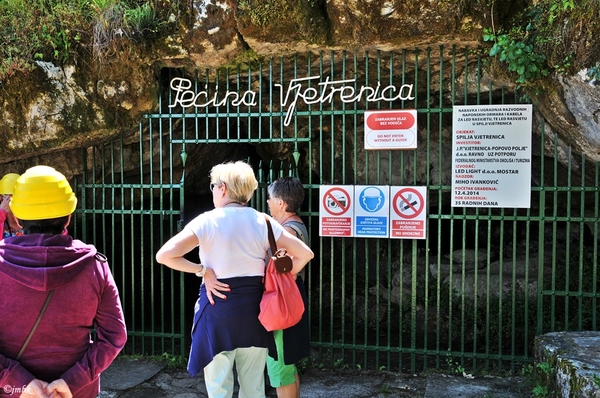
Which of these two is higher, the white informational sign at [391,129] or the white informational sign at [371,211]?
the white informational sign at [391,129]

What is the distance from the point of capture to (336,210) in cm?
573

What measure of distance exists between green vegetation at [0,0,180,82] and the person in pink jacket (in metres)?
3.43

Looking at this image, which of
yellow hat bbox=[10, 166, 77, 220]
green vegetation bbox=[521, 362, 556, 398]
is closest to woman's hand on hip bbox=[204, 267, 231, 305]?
yellow hat bbox=[10, 166, 77, 220]

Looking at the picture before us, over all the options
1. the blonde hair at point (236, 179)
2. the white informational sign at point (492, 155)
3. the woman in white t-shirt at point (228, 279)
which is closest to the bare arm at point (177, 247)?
the woman in white t-shirt at point (228, 279)

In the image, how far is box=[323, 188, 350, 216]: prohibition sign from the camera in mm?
5699

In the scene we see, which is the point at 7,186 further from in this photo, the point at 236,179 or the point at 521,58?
the point at 521,58

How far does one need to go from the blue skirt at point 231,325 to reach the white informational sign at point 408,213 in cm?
215

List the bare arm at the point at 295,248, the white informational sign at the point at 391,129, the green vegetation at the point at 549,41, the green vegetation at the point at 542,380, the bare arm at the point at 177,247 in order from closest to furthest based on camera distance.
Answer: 1. the bare arm at the point at 177,247
2. the bare arm at the point at 295,248
3. the green vegetation at the point at 542,380
4. the green vegetation at the point at 549,41
5. the white informational sign at the point at 391,129

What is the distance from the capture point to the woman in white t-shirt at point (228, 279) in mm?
3629

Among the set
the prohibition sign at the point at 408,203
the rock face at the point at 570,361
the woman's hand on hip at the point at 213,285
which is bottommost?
the rock face at the point at 570,361

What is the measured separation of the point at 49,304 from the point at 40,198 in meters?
0.44

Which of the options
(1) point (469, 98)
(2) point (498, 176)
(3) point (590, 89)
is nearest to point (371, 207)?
(2) point (498, 176)

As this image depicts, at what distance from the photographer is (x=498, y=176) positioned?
5.36 meters

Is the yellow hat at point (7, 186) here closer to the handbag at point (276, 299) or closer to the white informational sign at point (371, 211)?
the handbag at point (276, 299)
